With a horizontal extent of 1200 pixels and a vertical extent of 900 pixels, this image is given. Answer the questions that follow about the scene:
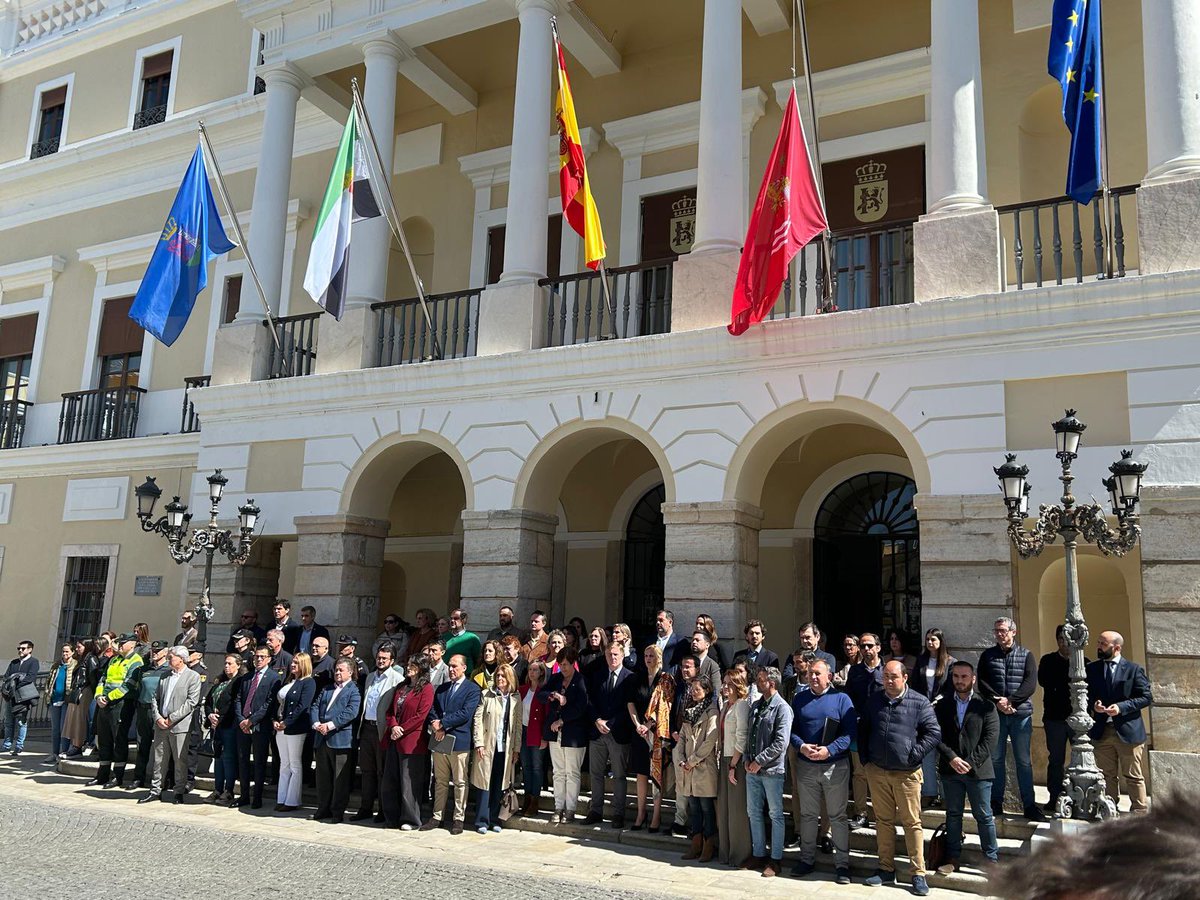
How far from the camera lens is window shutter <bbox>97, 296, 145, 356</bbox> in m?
21.8

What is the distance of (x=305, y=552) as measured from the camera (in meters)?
15.5

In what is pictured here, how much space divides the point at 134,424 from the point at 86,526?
214 cm

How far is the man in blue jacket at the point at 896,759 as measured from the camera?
8703 millimetres

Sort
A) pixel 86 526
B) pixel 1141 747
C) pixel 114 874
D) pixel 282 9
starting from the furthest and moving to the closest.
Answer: pixel 86 526
pixel 282 9
pixel 1141 747
pixel 114 874

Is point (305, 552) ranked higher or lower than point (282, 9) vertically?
lower

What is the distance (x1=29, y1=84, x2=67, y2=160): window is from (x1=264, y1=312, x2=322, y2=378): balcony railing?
1114 centimetres

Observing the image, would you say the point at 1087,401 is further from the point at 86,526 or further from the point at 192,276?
the point at 86,526

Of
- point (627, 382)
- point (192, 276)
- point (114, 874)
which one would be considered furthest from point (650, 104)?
point (114, 874)

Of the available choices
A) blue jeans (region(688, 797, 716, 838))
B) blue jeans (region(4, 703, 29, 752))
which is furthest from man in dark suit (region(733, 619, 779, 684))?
blue jeans (region(4, 703, 29, 752))

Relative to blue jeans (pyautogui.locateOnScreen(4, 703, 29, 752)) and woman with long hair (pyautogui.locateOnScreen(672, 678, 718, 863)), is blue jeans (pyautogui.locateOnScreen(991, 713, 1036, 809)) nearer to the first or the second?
woman with long hair (pyautogui.locateOnScreen(672, 678, 718, 863))

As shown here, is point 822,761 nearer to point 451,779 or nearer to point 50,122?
point 451,779

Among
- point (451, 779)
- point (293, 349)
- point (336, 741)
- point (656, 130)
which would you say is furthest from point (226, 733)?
point (656, 130)

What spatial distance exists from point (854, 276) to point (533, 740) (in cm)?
671

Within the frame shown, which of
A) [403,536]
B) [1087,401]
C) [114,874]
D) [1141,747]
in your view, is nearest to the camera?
[114,874]
